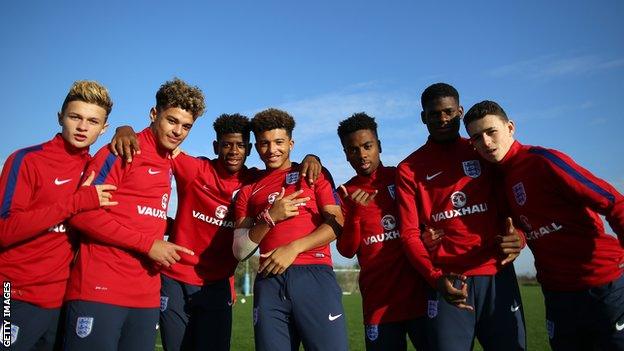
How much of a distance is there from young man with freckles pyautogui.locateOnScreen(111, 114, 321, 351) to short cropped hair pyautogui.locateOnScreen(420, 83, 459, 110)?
113cm

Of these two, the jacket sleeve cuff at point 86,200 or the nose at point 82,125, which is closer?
the jacket sleeve cuff at point 86,200

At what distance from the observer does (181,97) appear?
4488 millimetres

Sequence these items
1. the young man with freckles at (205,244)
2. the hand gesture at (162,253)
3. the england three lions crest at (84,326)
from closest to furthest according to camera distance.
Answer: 1. the england three lions crest at (84,326)
2. the hand gesture at (162,253)
3. the young man with freckles at (205,244)

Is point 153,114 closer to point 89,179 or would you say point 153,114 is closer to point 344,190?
point 89,179

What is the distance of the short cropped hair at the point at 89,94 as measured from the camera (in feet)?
13.4

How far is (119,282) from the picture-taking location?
12.4 ft

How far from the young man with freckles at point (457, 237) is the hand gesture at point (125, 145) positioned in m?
2.22

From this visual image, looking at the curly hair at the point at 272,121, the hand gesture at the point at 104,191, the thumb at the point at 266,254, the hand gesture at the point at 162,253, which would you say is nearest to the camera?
the hand gesture at the point at 104,191

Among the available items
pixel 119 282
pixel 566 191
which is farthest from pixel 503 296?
pixel 119 282

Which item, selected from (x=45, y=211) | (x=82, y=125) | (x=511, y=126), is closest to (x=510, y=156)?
(x=511, y=126)

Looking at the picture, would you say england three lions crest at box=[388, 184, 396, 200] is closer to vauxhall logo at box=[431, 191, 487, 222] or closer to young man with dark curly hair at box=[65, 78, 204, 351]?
vauxhall logo at box=[431, 191, 487, 222]

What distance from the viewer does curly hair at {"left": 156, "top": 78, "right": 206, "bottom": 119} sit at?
4500 mm

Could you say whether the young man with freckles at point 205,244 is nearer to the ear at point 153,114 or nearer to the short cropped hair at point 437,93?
the ear at point 153,114

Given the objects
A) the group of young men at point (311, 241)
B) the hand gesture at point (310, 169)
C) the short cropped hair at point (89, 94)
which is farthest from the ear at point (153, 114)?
the hand gesture at point (310, 169)
